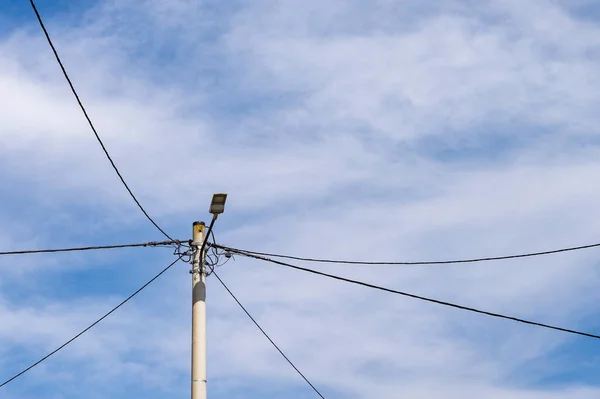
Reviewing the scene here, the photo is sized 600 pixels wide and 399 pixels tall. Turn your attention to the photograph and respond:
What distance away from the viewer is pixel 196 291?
15.4m

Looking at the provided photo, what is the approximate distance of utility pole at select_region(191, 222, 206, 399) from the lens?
14.6 metres

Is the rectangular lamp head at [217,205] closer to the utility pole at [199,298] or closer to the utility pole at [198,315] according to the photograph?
the utility pole at [199,298]

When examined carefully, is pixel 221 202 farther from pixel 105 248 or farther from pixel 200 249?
pixel 105 248

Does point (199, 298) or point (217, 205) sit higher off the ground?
point (217, 205)

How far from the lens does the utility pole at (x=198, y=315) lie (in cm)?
1462

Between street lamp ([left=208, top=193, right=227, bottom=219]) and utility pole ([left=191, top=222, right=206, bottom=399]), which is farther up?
street lamp ([left=208, top=193, right=227, bottom=219])

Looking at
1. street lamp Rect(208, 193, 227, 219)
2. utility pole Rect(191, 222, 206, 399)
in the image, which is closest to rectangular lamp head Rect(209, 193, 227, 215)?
street lamp Rect(208, 193, 227, 219)

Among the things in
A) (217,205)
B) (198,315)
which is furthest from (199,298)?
(217,205)

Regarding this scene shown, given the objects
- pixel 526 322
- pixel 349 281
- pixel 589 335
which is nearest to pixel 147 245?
pixel 349 281

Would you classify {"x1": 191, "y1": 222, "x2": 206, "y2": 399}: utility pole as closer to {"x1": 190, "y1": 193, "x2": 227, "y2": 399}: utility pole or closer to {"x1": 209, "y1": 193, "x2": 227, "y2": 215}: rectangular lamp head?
{"x1": 190, "y1": 193, "x2": 227, "y2": 399}: utility pole

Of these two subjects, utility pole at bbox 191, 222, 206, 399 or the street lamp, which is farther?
the street lamp

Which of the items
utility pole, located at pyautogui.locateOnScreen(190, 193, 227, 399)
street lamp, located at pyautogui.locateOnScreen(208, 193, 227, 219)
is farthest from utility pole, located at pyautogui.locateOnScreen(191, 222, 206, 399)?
street lamp, located at pyautogui.locateOnScreen(208, 193, 227, 219)

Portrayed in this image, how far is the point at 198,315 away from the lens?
15.1 meters

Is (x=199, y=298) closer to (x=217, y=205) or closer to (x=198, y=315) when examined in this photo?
(x=198, y=315)
